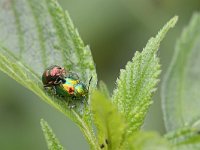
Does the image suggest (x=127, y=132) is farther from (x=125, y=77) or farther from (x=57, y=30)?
(x=57, y=30)

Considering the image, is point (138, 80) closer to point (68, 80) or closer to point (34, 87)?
point (34, 87)

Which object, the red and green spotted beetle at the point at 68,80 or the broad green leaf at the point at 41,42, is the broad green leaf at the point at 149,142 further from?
the red and green spotted beetle at the point at 68,80

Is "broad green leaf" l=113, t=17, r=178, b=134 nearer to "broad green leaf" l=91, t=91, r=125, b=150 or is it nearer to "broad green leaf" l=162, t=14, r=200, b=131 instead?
"broad green leaf" l=91, t=91, r=125, b=150

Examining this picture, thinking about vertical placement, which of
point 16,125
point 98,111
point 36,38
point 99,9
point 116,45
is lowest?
point 98,111

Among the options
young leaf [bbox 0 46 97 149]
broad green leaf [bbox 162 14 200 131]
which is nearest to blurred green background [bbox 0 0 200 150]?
broad green leaf [bbox 162 14 200 131]

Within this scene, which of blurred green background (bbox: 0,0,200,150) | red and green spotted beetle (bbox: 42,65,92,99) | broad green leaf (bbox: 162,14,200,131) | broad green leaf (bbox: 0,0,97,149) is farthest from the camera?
blurred green background (bbox: 0,0,200,150)

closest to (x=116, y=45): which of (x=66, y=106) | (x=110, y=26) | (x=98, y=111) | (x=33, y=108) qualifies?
(x=110, y=26)
